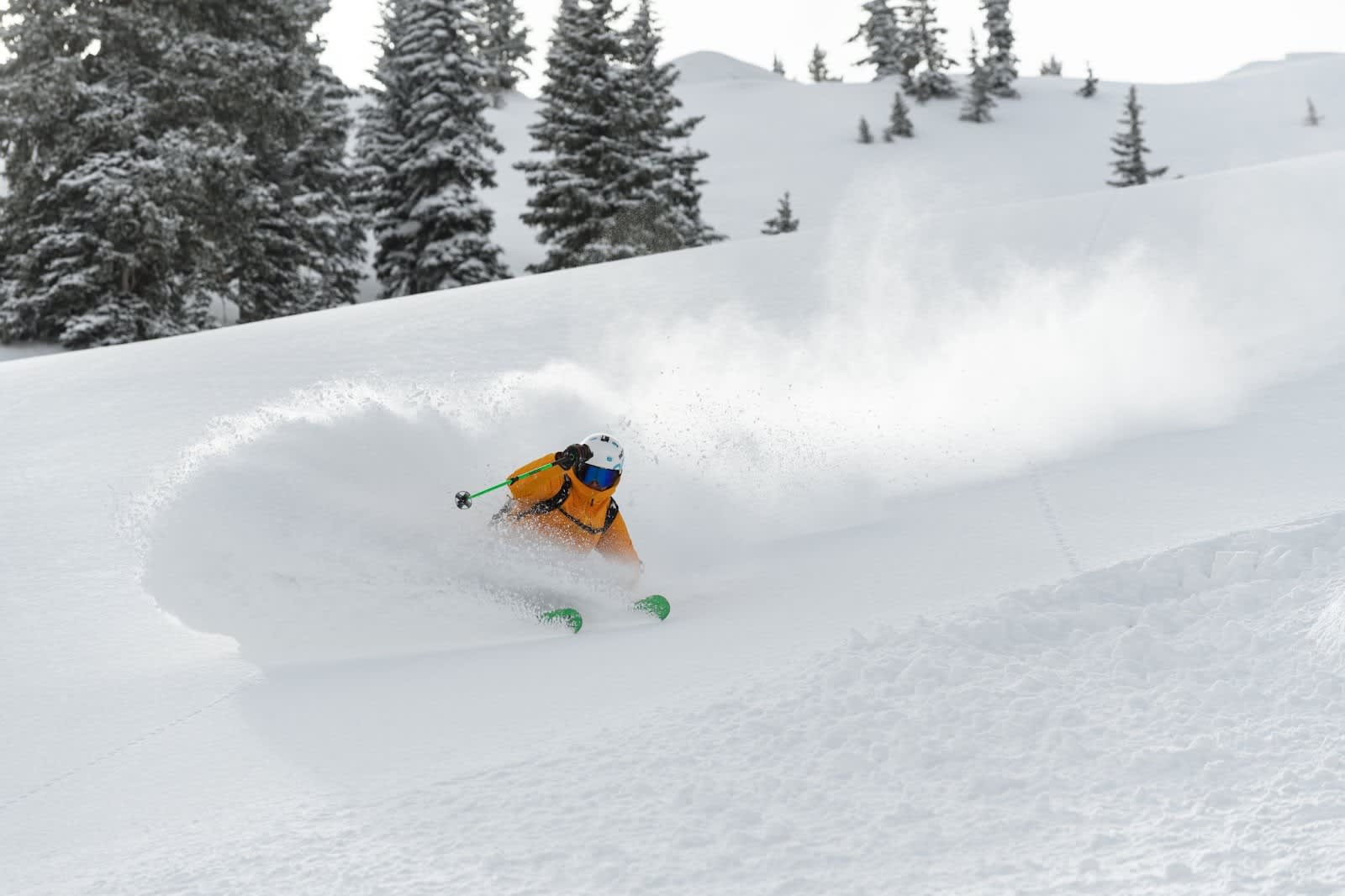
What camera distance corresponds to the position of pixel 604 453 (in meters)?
6.64

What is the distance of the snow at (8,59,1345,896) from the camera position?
3.53 m

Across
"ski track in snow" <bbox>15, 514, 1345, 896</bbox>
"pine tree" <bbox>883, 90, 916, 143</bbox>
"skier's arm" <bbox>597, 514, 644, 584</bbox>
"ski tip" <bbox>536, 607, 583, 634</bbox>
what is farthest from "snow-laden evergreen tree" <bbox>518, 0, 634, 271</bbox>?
"pine tree" <bbox>883, 90, 916, 143</bbox>

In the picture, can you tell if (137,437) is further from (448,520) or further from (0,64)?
(0,64)

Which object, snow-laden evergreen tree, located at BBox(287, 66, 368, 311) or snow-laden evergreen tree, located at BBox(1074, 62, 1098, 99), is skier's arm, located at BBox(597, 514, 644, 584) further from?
snow-laden evergreen tree, located at BBox(1074, 62, 1098, 99)

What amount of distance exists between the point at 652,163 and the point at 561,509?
2072cm

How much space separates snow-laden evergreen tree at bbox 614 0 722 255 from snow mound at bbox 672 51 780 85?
Answer: 51.5 metres

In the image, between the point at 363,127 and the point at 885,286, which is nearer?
the point at 885,286

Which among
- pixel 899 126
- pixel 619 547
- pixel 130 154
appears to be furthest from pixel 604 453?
pixel 899 126

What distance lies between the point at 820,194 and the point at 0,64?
102 ft

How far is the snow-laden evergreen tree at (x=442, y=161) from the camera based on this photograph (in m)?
27.2

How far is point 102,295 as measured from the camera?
20547mm

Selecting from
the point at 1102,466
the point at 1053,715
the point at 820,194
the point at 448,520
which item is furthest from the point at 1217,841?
the point at 820,194

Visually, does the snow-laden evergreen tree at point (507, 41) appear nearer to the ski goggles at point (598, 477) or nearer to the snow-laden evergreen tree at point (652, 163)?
the snow-laden evergreen tree at point (652, 163)

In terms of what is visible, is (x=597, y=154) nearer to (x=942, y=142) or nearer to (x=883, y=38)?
(x=942, y=142)
